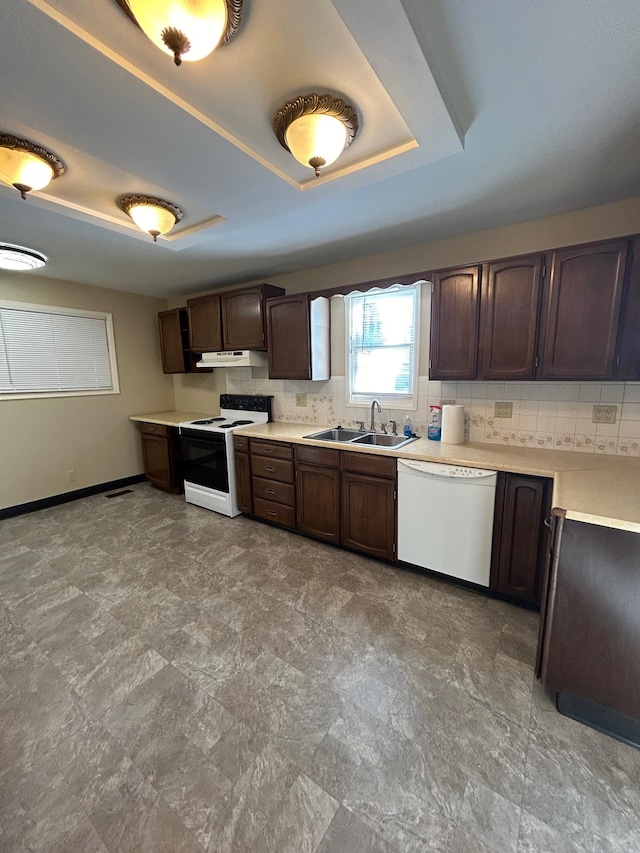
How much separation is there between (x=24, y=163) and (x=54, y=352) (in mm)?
2761

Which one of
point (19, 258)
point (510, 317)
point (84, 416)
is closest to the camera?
point (510, 317)

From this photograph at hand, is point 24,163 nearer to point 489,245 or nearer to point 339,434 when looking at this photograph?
point 339,434

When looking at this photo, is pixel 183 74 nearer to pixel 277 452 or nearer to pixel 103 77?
pixel 103 77

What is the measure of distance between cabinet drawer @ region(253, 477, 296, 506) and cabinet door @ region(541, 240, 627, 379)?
85.7 inches

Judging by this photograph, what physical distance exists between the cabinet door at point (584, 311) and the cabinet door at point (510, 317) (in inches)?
3.3

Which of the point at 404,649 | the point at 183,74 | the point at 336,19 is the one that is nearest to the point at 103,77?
the point at 183,74

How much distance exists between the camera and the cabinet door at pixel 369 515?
8.29 ft

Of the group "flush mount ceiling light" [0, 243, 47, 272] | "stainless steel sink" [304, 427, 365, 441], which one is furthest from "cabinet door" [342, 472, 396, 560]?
"flush mount ceiling light" [0, 243, 47, 272]

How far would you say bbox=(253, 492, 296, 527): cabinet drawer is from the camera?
311 cm

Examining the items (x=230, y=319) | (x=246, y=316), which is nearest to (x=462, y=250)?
(x=246, y=316)

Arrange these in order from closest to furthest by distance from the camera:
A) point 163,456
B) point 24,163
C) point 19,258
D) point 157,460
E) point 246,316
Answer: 1. point 24,163
2. point 19,258
3. point 246,316
4. point 163,456
5. point 157,460

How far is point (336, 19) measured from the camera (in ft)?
3.34

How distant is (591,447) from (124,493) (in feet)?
15.7

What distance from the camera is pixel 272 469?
10.3ft
